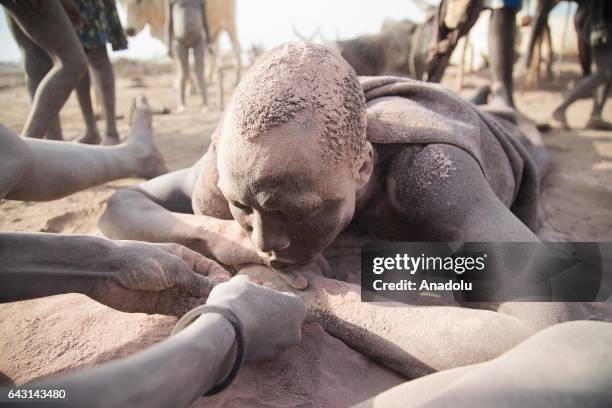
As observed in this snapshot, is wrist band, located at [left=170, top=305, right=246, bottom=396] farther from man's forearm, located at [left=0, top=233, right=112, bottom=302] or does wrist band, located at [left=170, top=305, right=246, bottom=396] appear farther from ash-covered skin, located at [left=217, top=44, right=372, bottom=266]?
man's forearm, located at [left=0, top=233, right=112, bottom=302]

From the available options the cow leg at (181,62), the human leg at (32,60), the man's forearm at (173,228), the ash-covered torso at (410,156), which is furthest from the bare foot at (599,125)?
the cow leg at (181,62)

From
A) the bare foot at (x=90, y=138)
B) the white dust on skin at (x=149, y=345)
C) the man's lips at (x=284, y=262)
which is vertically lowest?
the white dust on skin at (x=149, y=345)

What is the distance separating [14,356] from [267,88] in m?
1.23

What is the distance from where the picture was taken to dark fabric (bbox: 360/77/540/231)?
146 centimetres

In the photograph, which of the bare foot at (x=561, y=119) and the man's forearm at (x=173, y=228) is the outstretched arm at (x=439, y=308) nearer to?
the man's forearm at (x=173, y=228)

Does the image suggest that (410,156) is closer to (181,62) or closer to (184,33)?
(184,33)

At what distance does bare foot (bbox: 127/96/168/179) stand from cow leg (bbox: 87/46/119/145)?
0.90 m

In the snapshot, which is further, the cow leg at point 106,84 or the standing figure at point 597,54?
the standing figure at point 597,54

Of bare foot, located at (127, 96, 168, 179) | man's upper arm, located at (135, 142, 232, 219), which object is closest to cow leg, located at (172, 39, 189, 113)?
bare foot, located at (127, 96, 168, 179)

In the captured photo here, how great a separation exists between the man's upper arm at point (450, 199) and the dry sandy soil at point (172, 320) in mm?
506

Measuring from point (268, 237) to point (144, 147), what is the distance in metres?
1.81

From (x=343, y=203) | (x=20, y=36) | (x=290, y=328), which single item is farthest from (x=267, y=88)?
(x=20, y=36)

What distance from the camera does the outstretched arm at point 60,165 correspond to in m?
1.36

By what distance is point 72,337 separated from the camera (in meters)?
1.41
